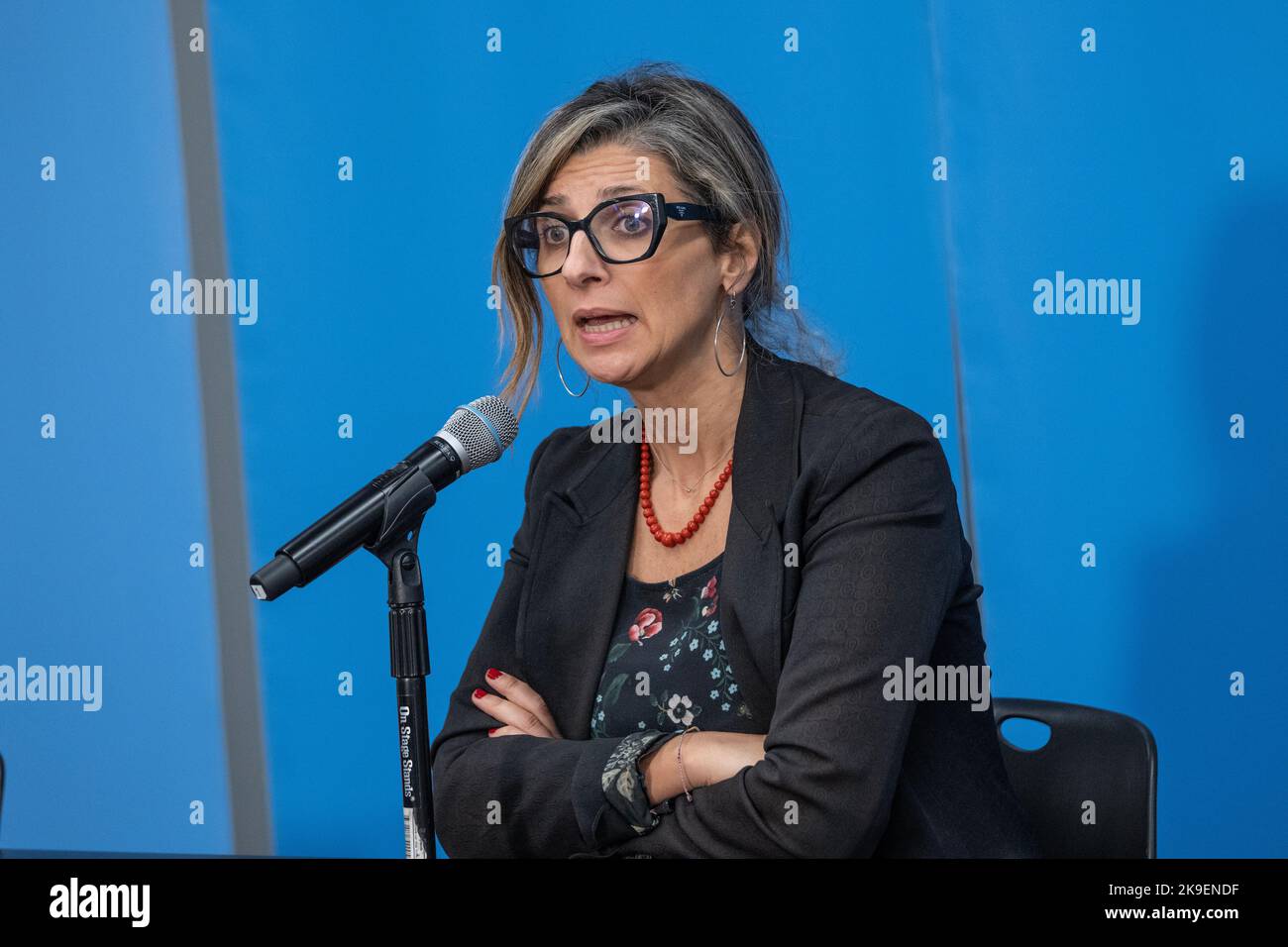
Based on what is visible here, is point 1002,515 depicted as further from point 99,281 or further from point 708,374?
point 99,281

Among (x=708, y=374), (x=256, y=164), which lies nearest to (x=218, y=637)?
(x=256, y=164)

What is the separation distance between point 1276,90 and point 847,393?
1.48 meters

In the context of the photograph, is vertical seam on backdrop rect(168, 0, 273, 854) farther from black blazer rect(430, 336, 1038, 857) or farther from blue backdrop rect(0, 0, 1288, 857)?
black blazer rect(430, 336, 1038, 857)

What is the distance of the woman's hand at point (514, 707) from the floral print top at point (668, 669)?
0.25ft

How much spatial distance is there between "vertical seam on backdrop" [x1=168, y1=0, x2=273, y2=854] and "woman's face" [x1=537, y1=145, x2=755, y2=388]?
4.70 ft

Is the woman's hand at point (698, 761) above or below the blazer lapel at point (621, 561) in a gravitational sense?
below

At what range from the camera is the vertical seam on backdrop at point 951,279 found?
2.92 meters

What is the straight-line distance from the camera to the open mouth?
2.01 m

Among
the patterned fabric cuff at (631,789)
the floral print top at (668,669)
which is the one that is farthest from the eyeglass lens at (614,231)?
the patterned fabric cuff at (631,789)
